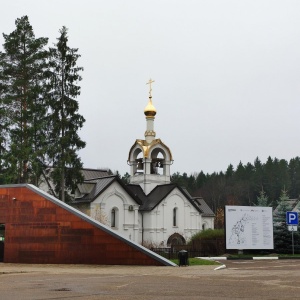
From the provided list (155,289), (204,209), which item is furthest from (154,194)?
(155,289)

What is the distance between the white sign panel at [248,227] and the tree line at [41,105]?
14899mm

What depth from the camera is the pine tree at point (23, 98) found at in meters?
43.3

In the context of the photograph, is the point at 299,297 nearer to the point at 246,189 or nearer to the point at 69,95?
the point at 69,95

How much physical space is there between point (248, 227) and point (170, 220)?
74.7 ft

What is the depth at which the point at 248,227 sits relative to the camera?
36469mm

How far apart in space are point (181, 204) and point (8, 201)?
34448mm

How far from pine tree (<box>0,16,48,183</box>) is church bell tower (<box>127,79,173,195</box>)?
1762 centimetres

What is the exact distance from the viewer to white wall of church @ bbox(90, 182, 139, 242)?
178 ft

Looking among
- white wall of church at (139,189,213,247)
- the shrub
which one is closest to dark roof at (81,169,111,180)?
white wall of church at (139,189,213,247)

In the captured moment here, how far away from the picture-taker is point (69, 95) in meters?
45.9

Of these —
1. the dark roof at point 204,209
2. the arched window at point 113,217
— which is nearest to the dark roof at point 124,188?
the arched window at point 113,217

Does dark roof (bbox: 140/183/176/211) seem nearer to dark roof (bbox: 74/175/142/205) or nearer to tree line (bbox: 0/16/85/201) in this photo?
dark roof (bbox: 74/175/142/205)

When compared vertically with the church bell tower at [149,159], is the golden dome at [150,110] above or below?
above

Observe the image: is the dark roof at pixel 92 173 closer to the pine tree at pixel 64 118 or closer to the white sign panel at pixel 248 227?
the pine tree at pixel 64 118
